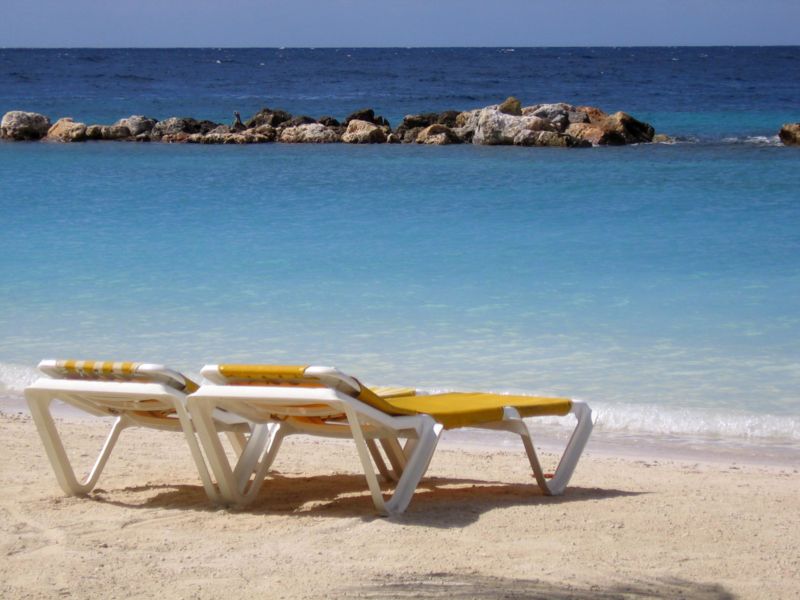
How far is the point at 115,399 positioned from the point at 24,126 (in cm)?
2826

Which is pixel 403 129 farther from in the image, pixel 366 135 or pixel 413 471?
pixel 413 471

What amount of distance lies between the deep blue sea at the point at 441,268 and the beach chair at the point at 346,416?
88.6 inches

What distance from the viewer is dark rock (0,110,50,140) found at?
31.1 meters

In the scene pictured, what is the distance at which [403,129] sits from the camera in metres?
29.2

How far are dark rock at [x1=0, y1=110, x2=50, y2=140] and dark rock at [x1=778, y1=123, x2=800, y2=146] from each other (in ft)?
60.7

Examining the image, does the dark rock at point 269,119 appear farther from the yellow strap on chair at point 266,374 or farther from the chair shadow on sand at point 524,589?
the chair shadow on sand at point 524,589

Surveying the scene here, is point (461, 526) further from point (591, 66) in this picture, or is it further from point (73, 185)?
point (591, 66)

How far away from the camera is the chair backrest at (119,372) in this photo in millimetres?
4352

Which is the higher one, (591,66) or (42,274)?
(591,66)

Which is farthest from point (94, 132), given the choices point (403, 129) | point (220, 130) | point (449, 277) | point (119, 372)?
point (119, 372)

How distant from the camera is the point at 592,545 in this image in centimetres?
414

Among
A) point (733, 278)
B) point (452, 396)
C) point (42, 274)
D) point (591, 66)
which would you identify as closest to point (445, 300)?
point (733, 278)

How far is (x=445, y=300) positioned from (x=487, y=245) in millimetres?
3390

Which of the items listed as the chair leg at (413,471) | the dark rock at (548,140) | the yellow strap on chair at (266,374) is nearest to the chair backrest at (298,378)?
the yellow strap on chair at (266,374)
